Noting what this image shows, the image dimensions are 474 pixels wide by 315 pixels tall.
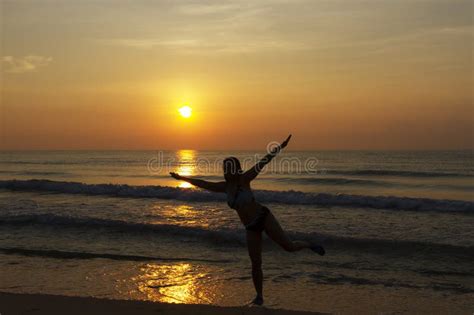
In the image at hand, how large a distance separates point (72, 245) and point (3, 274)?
9.58 ft

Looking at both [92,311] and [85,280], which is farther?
[85,280]

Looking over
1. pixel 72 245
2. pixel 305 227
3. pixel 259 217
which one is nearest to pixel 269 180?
pixel 305 227

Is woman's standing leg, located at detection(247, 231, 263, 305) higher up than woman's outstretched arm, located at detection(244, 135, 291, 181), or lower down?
lower down

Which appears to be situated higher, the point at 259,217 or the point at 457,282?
the point at 259,217

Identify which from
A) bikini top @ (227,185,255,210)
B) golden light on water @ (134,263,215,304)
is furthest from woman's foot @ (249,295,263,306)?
bikini top @ (227,185,255,210)

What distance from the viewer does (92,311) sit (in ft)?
20.9

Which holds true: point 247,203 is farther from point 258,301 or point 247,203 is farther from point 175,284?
point 175,284

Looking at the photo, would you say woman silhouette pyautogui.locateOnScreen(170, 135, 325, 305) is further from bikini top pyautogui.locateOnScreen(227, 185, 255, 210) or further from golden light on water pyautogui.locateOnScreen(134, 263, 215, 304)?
golden light on water pyautogui.locateOnScreen(134, 263, 215, 304)

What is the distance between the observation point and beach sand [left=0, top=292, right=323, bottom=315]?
6324mm

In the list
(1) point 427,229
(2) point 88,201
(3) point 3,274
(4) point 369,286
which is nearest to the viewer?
(4) point 369,286

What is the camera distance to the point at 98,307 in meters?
6.55

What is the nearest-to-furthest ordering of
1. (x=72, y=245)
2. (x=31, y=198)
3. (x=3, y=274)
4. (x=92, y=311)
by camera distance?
(x=92, y=311) → (x=3, y=274) → (x=72, y=245) → (x=31, y=198)

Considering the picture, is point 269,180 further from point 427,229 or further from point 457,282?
point 457,282

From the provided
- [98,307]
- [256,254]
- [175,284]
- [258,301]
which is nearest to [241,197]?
[256,254]
